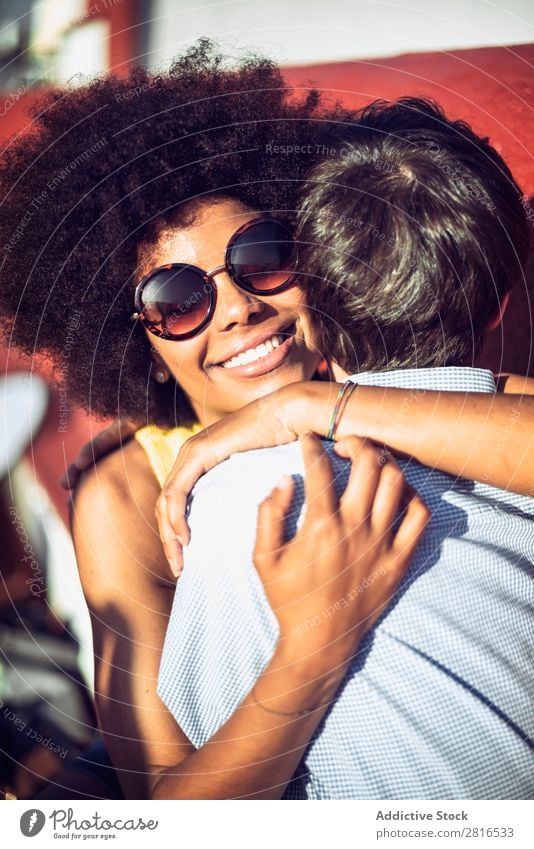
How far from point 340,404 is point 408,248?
168 millimetres

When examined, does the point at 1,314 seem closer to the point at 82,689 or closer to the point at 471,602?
the point at 82,689

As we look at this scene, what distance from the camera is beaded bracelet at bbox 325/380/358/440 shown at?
782 millimetres

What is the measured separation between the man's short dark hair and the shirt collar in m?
0.05

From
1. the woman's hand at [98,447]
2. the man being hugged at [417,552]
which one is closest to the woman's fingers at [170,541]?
the man being hugged at [417,552]

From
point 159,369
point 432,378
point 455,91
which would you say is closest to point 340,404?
point 432,378

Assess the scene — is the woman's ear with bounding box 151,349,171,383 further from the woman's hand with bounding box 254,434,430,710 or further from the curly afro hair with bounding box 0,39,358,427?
the woman's hand with bounding box 254,434,430,710

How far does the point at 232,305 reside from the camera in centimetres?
95

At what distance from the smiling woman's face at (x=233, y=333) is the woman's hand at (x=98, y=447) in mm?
176

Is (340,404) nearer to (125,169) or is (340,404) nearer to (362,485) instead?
(362,485)

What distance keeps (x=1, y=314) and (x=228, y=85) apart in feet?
1.49

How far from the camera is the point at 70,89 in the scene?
1.05 metres

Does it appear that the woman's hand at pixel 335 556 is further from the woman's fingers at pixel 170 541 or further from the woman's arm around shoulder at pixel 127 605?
the woman's arm around shoulder at pixel 127 605

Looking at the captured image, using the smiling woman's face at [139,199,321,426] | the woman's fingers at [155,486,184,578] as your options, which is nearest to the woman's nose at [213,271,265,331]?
the smiling woman's face at [139,199,321,426]
